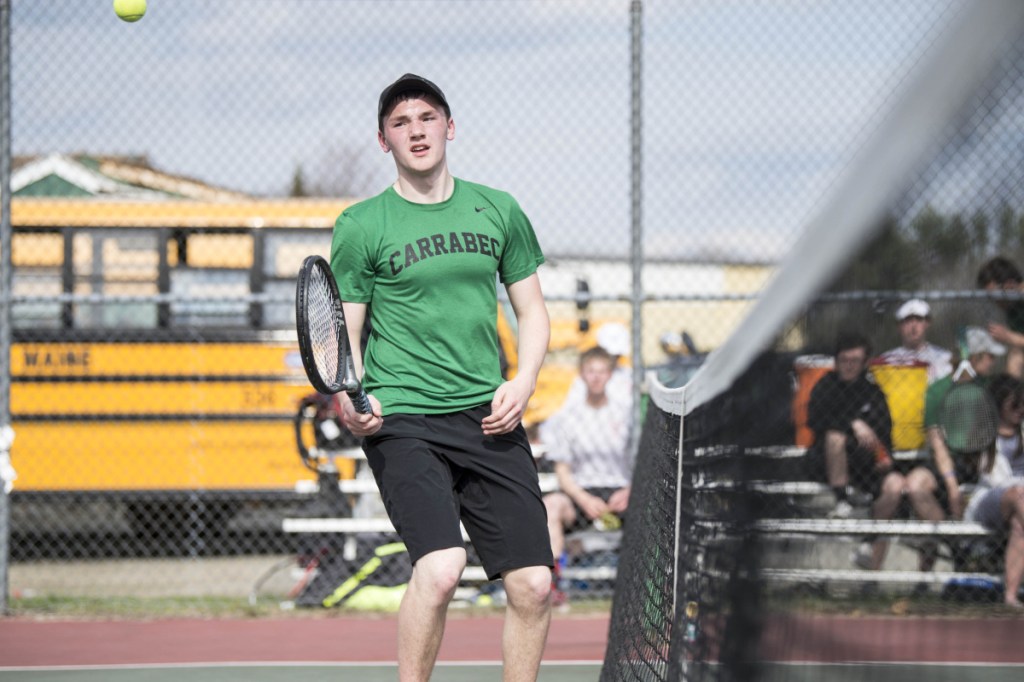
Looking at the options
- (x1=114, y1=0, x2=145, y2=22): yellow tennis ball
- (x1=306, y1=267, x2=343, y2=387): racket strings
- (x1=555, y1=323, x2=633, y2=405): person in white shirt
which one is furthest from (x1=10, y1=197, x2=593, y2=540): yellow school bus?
(x1=306, y1=267, x2=343, y2=387): racket strings

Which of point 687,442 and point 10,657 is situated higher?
point 687,442

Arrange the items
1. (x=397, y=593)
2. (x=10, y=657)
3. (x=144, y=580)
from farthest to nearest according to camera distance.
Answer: (x=144, y=580) → (x=397, y=593) → (x=10, y=657)

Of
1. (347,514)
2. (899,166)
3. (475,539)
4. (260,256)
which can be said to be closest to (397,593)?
(347,514)

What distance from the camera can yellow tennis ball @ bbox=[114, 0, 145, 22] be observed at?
753cm

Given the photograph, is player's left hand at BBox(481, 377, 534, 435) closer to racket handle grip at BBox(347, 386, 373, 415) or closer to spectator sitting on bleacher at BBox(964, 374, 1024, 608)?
racket handle grip at BBox(347, 386, 373, 415)

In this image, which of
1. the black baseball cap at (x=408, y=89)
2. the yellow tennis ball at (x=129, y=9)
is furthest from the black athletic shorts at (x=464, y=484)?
Answer: the yellow tennis ball at (x=129, y=9)

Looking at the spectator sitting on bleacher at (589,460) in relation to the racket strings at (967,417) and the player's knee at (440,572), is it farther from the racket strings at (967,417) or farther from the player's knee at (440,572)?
the racket strings at (967,417)

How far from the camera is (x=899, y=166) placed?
1.11 metres

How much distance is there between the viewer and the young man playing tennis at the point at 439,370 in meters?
3.62

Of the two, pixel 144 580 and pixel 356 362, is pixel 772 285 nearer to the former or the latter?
pixel 356 362

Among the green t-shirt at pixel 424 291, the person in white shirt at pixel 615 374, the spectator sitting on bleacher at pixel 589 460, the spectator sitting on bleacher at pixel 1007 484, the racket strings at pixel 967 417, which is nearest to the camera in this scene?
the racket strings at pixel 967 417

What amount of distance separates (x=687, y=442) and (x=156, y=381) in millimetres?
7959

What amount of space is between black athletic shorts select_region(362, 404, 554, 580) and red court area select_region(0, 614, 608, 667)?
2.37 meters

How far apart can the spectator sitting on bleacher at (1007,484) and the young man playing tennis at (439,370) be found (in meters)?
1.17
